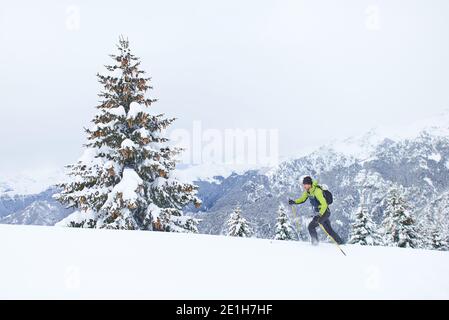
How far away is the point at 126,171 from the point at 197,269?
8.32 m

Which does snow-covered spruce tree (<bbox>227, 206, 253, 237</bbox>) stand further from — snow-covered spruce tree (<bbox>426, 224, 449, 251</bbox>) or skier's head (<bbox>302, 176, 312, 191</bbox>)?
skier's head (<bbox>302, 176, 312, 191</bbox>)

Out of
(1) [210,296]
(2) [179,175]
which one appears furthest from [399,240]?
(1) [210,296]

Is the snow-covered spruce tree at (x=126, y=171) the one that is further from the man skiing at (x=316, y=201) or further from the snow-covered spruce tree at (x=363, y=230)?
the snow-covered spruce tree at (x=363, y=230)

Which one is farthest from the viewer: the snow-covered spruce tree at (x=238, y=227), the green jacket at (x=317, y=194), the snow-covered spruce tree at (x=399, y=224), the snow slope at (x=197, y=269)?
the snow-covered spruce tree at (x=238, y=227)

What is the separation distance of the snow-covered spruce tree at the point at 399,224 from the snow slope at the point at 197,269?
1835 cm

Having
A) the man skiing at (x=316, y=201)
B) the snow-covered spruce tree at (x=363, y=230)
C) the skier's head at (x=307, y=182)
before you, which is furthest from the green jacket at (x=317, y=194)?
the snow-covered spruce tree at (x=363, y=230)

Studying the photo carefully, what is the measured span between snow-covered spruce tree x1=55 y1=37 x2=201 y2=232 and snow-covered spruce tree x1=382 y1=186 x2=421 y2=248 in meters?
17.6

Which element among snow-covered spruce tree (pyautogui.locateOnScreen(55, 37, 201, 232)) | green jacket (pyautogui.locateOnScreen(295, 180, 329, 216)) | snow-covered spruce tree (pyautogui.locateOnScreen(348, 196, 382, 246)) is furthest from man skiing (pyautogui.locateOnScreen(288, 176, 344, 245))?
snow-covered spruce tree (pyautogui.locateOnScreen(348, 196, 382, 246))

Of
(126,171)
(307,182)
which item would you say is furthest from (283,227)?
(307,182)

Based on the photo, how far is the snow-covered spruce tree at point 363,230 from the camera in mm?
27766

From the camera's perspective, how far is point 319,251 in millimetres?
9117

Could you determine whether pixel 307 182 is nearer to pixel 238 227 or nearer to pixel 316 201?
pixel 316 201

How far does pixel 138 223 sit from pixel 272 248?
7.87m

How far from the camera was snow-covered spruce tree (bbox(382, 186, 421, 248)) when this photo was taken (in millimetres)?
26031
